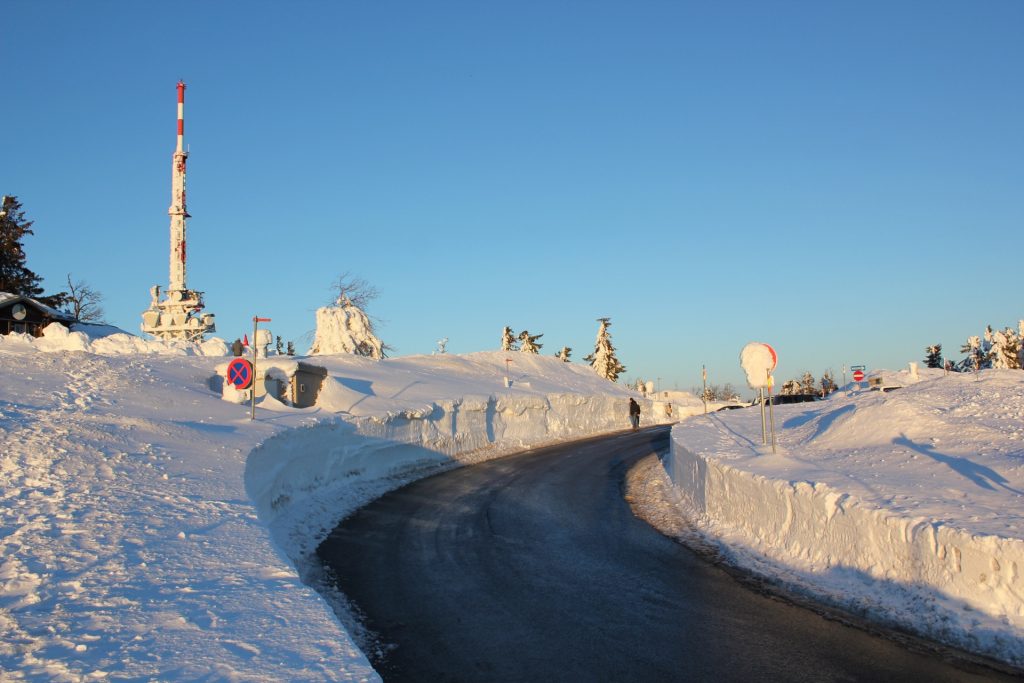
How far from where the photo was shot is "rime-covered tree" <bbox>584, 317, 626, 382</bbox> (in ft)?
257

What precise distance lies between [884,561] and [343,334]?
4080 centimetres

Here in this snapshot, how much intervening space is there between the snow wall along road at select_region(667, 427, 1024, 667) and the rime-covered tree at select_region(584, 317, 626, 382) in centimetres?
6667

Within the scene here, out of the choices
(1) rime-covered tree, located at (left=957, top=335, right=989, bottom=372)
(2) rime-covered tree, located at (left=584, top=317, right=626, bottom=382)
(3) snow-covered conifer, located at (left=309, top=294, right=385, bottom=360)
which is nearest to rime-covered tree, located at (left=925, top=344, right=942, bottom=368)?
(1) rime-covered tree, located at (left=957, top=335, right=989, bottom=372)

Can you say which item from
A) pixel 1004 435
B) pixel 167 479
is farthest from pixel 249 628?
pixel 1004 435

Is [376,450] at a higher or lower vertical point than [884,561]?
lower

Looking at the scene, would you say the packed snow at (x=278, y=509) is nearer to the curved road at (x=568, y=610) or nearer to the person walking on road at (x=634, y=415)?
the curved road at (x=568, y=610)

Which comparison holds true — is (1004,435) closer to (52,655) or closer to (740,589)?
(740,589)

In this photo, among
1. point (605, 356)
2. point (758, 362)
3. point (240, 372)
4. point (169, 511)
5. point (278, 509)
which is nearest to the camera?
point (169, 511)

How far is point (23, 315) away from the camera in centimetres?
3744

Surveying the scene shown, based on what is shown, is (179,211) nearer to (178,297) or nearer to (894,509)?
(178,297)

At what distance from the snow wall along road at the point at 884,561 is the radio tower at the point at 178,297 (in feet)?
144

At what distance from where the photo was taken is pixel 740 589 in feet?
29.1

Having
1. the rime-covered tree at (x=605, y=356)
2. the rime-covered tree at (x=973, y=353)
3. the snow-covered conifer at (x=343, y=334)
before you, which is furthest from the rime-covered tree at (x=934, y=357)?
the snow-covered conifer at (x=343, y=334)

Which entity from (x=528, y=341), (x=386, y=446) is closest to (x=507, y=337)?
(x=528, y=341)
